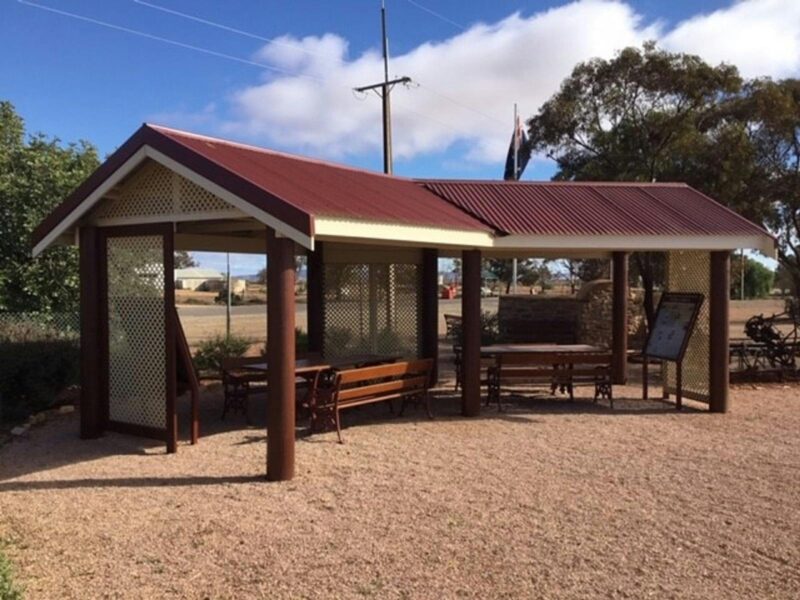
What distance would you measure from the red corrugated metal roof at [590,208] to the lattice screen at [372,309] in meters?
1.79

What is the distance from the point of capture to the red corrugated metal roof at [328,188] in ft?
23.4

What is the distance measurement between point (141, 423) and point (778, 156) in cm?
1400

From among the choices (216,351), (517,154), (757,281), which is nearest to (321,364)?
(216,351)

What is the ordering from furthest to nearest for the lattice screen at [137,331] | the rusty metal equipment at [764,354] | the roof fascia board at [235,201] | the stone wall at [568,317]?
1. the stone wall at [568,317]
2. the rusty metal equipment at [764,354]
3. the lattice screen at [137,331]
4. the roof fascia board at [235,201]

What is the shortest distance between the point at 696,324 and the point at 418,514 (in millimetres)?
7100

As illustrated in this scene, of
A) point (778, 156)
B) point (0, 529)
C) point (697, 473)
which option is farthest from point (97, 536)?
point (778, 156)

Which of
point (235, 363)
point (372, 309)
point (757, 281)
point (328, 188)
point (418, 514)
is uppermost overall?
point (757, 281)

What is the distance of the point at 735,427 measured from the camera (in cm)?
934

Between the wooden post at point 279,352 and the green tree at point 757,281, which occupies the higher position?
the green tree at point 757,281

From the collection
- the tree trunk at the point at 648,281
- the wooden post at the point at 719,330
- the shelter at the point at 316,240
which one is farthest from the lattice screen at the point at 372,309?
the tree trunk at the point at 648,281

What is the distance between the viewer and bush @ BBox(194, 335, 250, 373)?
1457 centimetres

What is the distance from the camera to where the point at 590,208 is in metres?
10.9

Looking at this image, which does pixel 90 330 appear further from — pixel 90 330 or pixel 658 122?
pixel 658 122

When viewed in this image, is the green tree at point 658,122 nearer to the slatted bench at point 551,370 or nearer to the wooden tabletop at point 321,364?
the slatted bench at point 551,370
